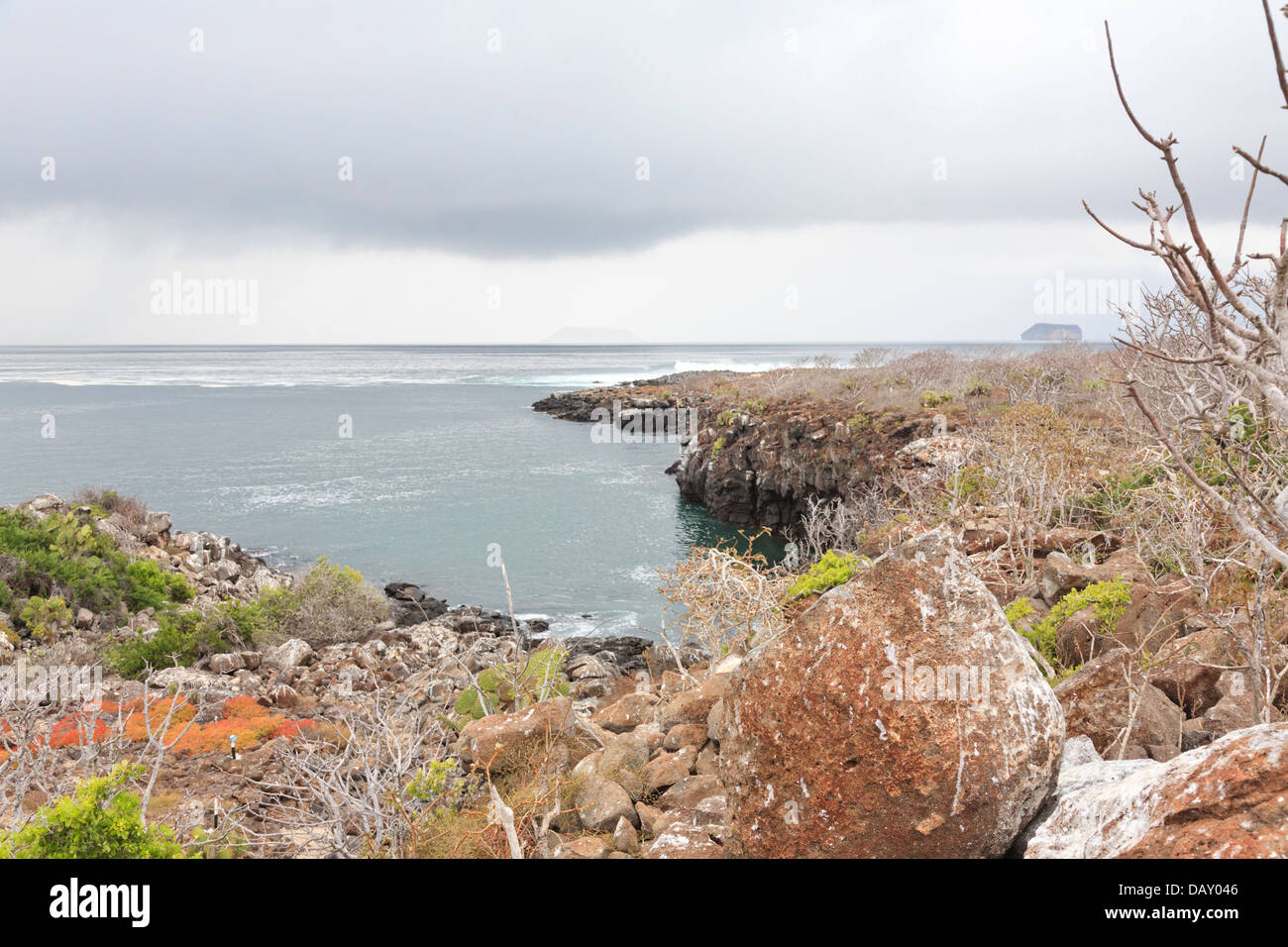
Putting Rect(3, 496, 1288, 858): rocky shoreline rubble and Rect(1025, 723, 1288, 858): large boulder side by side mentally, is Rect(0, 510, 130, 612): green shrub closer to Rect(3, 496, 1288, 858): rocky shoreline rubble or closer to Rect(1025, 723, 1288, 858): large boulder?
Rect(3, 496, 1288, 858): rocky shoreline rubble

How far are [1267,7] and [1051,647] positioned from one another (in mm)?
5948

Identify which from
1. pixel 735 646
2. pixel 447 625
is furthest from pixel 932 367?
pixel 735 646

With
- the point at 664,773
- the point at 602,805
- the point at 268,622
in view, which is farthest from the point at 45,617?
the point at 664,773

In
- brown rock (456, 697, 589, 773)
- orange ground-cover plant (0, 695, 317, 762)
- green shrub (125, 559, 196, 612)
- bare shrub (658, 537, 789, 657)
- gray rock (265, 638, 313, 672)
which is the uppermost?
bare shrub (658, 537, 789, 657)

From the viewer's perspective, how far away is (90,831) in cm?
311

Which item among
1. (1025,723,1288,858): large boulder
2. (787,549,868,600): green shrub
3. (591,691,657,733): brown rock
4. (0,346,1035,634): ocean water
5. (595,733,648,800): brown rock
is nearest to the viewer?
(1025,723,1288,858): large boulder

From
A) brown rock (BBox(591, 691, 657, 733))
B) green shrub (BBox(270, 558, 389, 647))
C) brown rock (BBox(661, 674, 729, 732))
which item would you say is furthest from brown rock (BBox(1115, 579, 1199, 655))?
green shrub (BBox(270, 558, 389, 647))

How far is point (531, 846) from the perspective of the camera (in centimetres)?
470

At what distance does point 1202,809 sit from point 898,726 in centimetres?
103

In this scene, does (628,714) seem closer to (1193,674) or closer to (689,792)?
(689,792)

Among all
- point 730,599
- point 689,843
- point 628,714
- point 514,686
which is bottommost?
point 628,714

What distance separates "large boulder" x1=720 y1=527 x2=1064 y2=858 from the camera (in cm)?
312

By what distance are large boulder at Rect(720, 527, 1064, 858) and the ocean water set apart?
1147 cm
